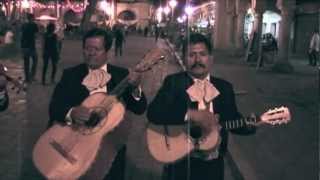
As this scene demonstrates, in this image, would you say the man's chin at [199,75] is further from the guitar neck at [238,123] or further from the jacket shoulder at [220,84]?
the guitar neck at [238,123]

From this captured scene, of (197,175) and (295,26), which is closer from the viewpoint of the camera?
(197,175)

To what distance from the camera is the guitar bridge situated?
4.09m

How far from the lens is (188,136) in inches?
157

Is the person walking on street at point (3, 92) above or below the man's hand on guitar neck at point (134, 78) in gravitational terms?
below

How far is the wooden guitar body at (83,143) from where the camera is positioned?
404 cm

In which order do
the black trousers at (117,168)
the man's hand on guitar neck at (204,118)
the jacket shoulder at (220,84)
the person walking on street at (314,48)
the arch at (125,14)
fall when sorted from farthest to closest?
the arch at (125,14)
the person walking on street at (314,48)
the black trousers at (117,168)
the jacket shoulder at (220,84)
the man's hand on guitar neck at (204,118)

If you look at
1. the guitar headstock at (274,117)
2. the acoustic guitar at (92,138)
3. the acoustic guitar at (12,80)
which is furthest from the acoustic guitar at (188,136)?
the acoustic guitar at (12,80)

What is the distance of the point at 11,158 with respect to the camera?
7.95 metres

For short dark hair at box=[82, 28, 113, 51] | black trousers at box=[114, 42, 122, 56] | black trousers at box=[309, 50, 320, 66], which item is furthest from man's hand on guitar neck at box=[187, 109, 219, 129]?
black trousers at box=[309, 50, 320, 66]

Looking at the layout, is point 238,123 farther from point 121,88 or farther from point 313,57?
point 313,57

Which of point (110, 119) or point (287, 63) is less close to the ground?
point (110, 119)

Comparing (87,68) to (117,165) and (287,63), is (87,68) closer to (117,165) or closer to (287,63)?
(117,165)

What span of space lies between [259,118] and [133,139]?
5787 mm

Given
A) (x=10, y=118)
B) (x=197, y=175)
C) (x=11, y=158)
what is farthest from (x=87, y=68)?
(x=10, y=118)
